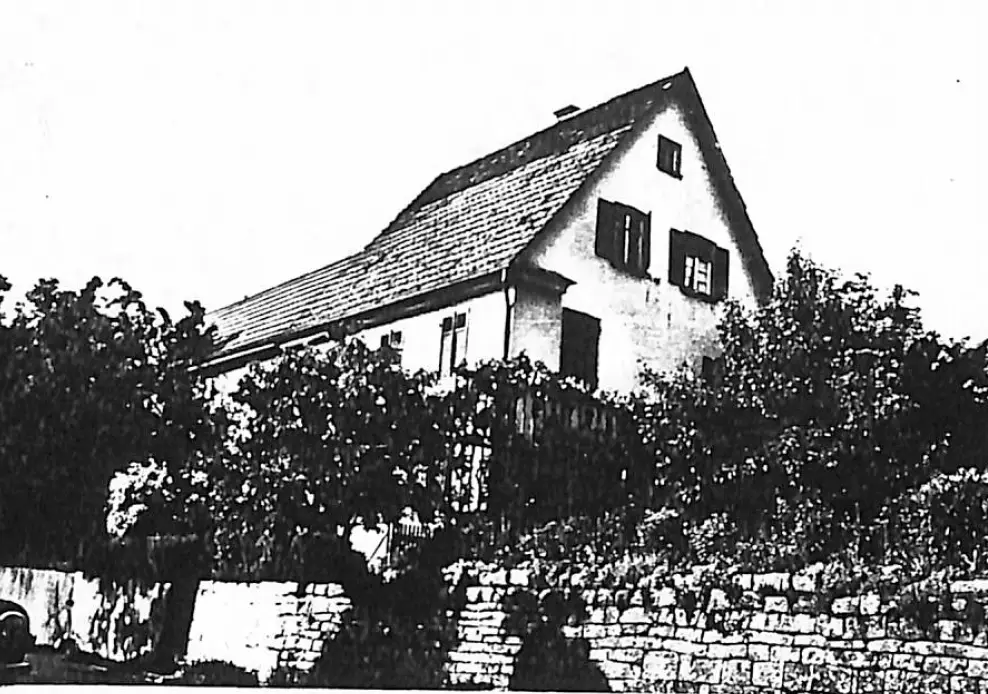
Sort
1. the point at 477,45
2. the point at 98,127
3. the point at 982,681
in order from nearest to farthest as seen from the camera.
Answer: the point at 982,681, the point at 98,127, the point at 477,45

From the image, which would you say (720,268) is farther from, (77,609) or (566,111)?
(77,609)

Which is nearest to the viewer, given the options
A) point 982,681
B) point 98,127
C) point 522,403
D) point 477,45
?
point 982,681

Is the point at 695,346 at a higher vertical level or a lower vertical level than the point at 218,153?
lower

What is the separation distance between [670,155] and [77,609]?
163 centimetres

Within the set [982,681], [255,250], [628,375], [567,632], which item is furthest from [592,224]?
[982,681]

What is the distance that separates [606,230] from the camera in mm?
2604

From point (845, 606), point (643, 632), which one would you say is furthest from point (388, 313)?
point (845, 606)

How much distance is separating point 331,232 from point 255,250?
0.18 m

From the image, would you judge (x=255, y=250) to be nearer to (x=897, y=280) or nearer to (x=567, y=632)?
(x=567, y=632)

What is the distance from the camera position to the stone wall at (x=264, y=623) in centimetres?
236

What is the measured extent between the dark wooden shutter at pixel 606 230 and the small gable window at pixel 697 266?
0.14 metres

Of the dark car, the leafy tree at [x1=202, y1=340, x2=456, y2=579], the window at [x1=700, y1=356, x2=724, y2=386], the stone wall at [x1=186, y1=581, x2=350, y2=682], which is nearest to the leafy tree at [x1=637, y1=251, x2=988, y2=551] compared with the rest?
the window at [x1=700, y1=356, x2=724, y2=386]

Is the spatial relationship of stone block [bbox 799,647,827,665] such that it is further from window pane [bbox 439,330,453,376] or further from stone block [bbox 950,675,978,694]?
window pane [bbox 439,330,453,376]

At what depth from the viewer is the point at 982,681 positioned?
2.27 m
